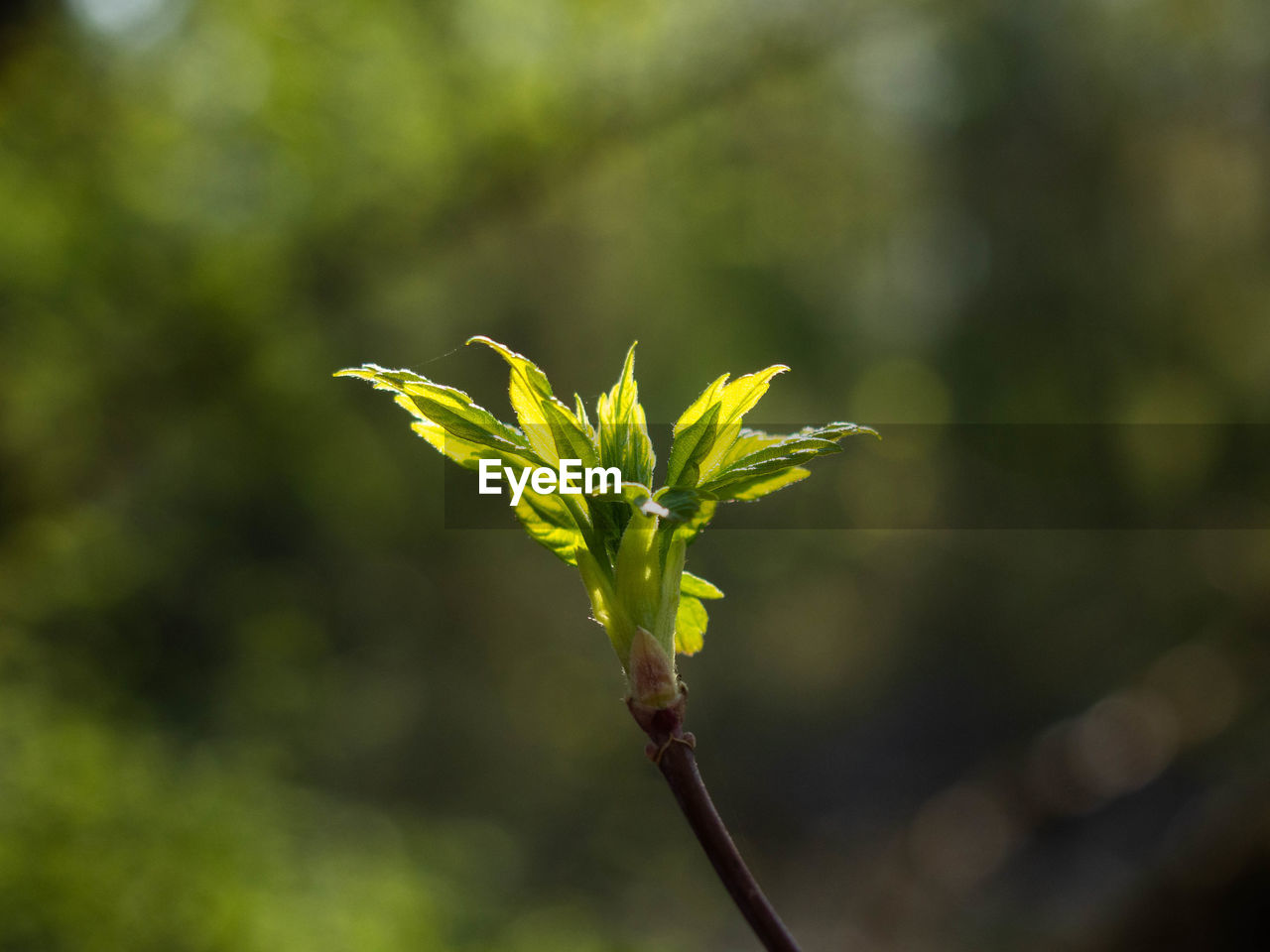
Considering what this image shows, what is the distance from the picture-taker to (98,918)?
2.03 metres

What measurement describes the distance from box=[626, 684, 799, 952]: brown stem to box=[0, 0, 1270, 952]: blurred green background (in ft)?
6.38

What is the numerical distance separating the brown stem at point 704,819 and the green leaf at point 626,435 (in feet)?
0.45

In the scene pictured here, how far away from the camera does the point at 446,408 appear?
0.41 metres

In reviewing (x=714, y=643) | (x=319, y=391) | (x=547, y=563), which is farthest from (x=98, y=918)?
(x=714, y=643)

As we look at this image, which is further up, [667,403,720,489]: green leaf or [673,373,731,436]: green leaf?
[673,373,731,436]: green leaf

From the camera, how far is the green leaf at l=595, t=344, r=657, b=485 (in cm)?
48

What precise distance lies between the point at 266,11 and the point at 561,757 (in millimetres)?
5432

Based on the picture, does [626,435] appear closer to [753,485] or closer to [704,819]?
[753,485]

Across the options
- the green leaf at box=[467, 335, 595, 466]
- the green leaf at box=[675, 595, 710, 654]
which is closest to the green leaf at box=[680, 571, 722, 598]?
the green leaf at box=[675, 595, 710, 654]

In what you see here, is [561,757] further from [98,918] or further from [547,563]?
[98,918]

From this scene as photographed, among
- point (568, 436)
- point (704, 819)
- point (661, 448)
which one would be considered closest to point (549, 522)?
point (568, 436)
